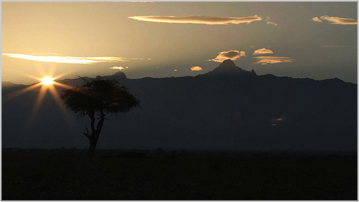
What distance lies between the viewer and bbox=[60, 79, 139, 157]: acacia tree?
51.9 m

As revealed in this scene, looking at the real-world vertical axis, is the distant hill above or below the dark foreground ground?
above

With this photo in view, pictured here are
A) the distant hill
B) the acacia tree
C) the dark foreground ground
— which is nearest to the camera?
the dark foreground ground

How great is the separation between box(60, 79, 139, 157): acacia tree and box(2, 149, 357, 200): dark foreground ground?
10.9m

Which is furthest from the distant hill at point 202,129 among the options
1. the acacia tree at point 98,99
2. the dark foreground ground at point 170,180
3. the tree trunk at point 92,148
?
the dark foreground ground at point 170,180

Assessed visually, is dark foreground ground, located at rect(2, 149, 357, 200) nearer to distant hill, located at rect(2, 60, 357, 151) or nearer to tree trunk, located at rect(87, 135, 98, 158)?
tree trunk, located at rect(87, 135, 98, 158)

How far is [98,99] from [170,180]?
67.6 feet

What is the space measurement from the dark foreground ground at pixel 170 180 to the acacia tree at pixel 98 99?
1089 cm

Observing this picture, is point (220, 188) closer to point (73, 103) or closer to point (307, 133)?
point (73, 103)

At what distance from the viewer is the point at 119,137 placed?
6880 inches

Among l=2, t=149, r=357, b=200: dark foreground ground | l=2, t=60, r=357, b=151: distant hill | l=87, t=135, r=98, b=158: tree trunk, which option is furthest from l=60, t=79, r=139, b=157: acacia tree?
l=2, t=60, r=357, b=151: distant hill

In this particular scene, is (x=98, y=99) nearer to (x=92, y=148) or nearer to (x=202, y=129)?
(x=92, y=148)

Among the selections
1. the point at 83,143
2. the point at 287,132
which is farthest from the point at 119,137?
the point at 287,132

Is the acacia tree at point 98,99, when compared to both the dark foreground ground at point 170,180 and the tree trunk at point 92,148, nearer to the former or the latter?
the tree trunk at point 92,148

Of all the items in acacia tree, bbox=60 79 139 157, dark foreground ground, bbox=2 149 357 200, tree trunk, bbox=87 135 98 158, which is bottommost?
dark foreground ground, bbox=2 149 357 200
